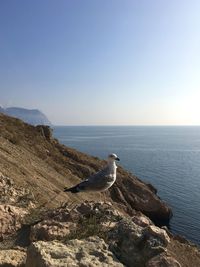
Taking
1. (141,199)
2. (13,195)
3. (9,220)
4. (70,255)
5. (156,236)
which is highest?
(70,255)

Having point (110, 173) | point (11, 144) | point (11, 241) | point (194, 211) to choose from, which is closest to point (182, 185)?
point (194, 211)

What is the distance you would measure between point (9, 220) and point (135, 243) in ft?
12.7

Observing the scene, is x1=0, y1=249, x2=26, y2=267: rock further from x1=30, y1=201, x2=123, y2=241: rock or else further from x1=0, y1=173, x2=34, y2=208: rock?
x1=0, y1=173, x2=34, y2=208: rock

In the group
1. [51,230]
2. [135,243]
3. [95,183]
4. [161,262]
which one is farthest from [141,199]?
[161,262]

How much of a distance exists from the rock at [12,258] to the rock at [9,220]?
7.26ft

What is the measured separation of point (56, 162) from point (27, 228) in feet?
86.3

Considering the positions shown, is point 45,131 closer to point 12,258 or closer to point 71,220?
point 71,220

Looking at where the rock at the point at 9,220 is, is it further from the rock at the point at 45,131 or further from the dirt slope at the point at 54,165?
the rock at the point at 45,131

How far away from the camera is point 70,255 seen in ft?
19.9

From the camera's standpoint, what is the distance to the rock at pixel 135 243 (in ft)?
23.7

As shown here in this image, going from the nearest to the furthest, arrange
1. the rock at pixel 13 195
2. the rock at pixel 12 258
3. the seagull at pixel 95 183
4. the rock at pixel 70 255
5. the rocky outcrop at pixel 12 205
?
the rock at pixel 70 255
the rock at pixel 12 258
the rocky outcrop at pixel 12 205
the seagull at pixel 95 183
the rock at pixel 13 195

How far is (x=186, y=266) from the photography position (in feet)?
37.1

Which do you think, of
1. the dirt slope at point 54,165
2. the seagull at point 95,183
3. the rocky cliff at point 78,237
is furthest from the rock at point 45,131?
the seagull at point 95,183

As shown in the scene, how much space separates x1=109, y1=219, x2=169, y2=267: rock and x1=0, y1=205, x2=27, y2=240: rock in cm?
290
